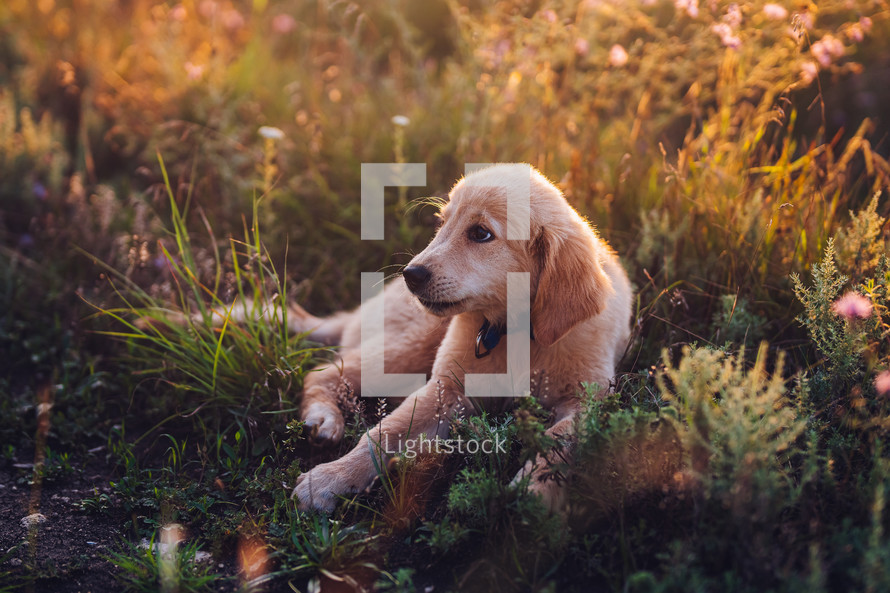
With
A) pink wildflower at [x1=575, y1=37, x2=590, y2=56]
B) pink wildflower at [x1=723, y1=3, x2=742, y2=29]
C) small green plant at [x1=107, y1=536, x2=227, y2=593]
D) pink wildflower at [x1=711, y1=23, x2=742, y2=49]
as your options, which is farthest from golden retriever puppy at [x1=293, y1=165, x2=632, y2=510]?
pink wildflower at [x1=575, y1=37, x2=590, y2=56]

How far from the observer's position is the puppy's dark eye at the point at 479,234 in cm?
242

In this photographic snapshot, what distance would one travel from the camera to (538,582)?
174 cm

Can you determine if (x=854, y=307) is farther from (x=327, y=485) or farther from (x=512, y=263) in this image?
(x=327, y=485)

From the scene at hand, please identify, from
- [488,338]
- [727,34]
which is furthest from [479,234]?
[727,34]

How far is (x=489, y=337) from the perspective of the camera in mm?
2445

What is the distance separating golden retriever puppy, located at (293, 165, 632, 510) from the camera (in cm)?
229

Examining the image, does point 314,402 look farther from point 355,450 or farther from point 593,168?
point 593,168

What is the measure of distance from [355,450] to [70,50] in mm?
5300

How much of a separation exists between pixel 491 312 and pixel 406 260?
4.57 feet

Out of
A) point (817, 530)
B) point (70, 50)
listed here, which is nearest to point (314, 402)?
point (817, 530)

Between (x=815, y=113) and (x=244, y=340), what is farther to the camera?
(x=815, y=113)

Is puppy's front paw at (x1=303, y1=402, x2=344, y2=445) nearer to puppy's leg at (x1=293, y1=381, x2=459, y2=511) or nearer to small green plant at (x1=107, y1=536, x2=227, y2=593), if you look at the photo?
puppy's leg at (x1=293, y1=381, x2=459, y2=511)

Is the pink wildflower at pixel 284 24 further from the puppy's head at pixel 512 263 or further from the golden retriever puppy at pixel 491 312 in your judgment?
the puppy's head at pixel 512 263
